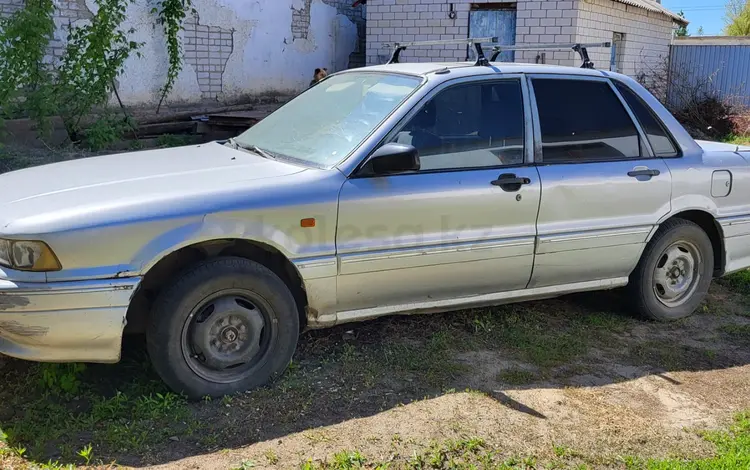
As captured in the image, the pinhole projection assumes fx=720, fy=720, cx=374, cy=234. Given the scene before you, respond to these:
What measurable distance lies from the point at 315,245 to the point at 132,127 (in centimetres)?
634

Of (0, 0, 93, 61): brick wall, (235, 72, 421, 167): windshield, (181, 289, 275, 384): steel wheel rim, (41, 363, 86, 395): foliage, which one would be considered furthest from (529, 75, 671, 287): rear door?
(0, 0, 93, 61): brick wall

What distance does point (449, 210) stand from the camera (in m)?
4.06

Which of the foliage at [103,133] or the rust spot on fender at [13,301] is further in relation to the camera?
the foliage at [103,133]

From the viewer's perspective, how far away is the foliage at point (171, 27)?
436 inches

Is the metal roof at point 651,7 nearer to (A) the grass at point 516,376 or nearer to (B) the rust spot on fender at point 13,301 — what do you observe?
(A) the grass at point 516,376

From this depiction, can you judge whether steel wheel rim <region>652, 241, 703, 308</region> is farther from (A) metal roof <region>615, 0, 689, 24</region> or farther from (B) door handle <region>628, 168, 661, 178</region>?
(A) metal roof <region>615, 0, 689, 24</region>

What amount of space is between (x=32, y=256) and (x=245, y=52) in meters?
10.5

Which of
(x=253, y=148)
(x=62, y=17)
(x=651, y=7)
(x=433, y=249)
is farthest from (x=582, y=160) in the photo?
(x=651, y=7)

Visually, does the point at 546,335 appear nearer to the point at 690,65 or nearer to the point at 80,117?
the point at 80,117

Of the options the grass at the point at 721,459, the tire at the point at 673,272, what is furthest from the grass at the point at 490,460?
the tire at the point at 673,272

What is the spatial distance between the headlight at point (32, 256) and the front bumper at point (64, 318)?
0.25 feet

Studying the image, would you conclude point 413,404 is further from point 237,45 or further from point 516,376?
point 237,45

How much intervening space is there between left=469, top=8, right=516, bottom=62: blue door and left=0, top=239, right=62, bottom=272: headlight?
37.0ft

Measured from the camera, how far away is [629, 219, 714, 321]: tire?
4965 mm
